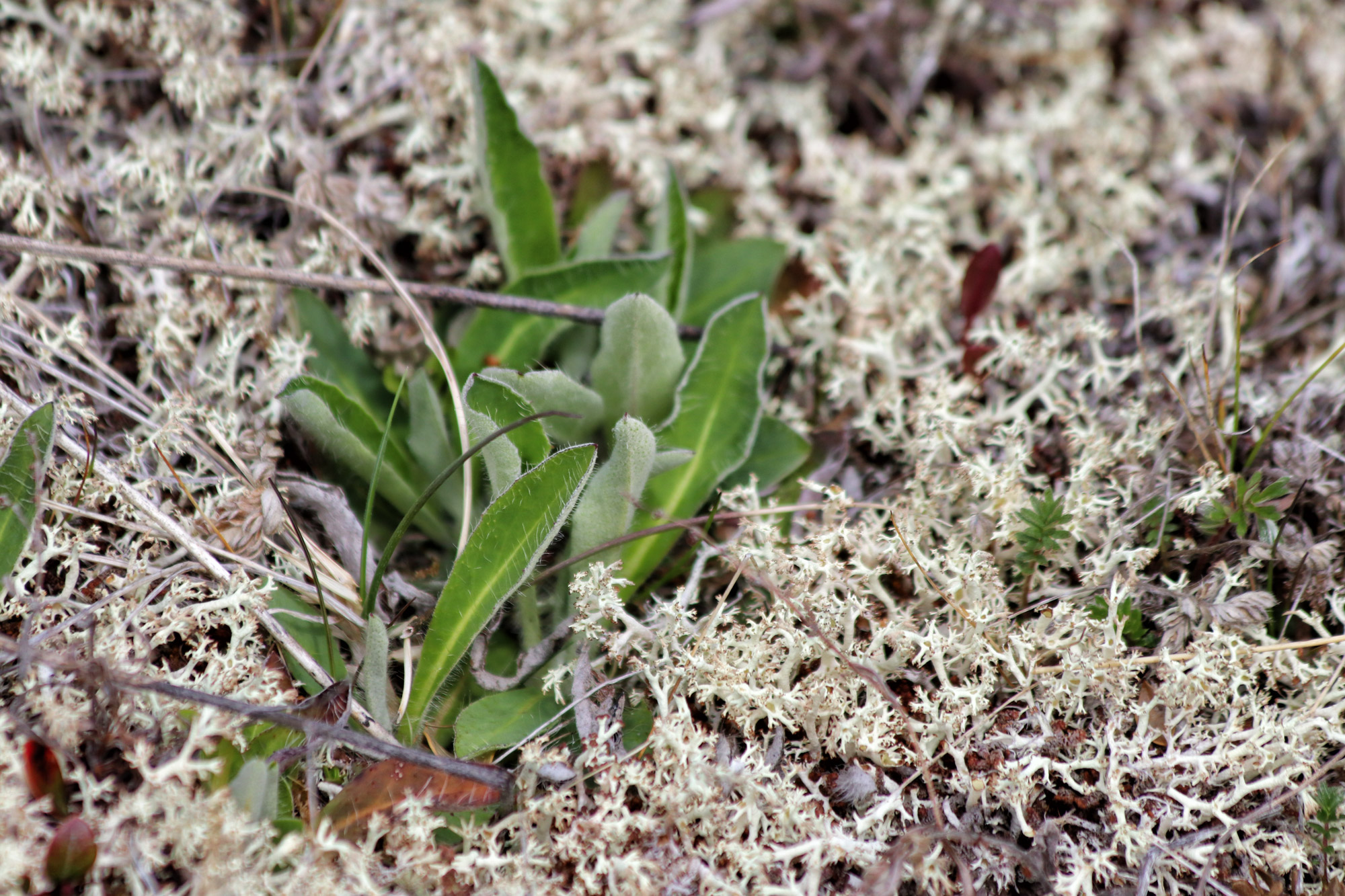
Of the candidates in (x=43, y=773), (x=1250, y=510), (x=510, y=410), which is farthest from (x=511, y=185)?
(x=1250, y=510)

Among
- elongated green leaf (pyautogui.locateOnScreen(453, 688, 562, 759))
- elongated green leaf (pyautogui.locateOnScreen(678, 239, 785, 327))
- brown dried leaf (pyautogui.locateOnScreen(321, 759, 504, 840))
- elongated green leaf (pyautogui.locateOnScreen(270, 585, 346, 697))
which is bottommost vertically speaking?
elongated green leaf (pyautogui.locateOnScreen(453, 688, 562, 759))

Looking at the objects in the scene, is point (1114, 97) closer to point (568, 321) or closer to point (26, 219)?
point (568, 321)

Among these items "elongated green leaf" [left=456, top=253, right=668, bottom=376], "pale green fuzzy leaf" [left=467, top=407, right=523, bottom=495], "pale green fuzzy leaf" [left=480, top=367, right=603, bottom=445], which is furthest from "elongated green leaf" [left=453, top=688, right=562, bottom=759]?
"elongated green leaf" [left=456, top=253, right=668, bottom=376]

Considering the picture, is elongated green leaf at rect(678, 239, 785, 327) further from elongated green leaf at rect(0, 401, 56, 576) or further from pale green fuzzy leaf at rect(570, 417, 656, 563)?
elongated green leaf at rect(0, 401, 56, 576)

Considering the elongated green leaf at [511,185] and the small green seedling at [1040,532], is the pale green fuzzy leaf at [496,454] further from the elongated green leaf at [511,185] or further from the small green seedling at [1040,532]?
the small green seedling at [1040,532]

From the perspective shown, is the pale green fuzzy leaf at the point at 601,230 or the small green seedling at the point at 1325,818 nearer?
the small green seedling at the point at 1325,818

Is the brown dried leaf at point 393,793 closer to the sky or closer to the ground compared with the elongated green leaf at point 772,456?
closer to the ground

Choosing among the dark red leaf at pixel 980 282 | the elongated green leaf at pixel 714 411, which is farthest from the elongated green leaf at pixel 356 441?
the dark red leaf at pixel 980 282
